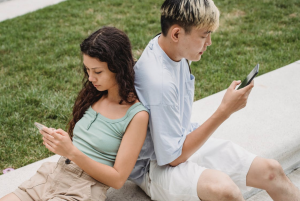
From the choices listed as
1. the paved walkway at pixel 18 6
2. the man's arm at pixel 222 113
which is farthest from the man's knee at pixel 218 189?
the paved walkway at pixel 18 6

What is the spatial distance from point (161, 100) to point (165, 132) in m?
0.17

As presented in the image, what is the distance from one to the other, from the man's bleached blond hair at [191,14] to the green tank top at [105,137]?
0.48 m

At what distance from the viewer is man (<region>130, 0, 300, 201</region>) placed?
1.81 meters

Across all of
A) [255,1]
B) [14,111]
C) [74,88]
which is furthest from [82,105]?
[255,1]

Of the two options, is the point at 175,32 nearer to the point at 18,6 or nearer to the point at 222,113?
the point at 222,113

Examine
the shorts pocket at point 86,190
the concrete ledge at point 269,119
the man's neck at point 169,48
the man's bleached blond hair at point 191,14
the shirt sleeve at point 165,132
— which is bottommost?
the concrete ledge at point 269,119

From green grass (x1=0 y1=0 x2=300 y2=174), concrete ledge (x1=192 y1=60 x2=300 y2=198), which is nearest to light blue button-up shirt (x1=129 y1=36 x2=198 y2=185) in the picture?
concrete ledge (x1=192 y1=60 x2=300 y2=198)

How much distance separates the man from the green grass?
137 centimetres

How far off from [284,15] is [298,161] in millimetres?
4034

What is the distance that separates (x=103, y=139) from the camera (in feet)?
6.06

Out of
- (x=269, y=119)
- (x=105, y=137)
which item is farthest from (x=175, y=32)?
(x=269, y=119)

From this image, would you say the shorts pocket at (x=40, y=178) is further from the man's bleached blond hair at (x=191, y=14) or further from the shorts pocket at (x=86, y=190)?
the man's bleached blond hair at (x=191, y=14)

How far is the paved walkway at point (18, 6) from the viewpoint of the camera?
682 cm

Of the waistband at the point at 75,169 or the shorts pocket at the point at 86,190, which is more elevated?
the waistband at the point at 75,169
